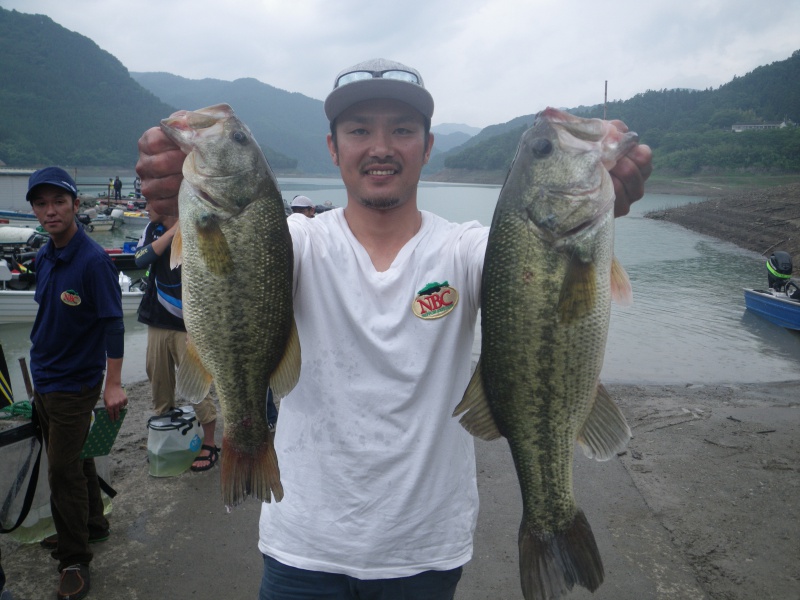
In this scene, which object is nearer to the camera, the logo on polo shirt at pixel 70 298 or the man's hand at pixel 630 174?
the man's hand at pixel 630 174

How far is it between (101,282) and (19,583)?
2.03 m

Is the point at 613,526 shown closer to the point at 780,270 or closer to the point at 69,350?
the point at 69,350

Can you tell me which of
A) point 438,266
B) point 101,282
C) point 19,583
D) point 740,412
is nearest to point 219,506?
point 19,583

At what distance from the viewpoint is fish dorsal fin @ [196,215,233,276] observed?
203 centimetres

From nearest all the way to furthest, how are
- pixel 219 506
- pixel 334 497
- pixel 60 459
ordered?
pixel 334 497 < pixel 60 459 < pixel 219 506

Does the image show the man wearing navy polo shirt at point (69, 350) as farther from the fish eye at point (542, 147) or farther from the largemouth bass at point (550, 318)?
the fish eye at point (542, 147)

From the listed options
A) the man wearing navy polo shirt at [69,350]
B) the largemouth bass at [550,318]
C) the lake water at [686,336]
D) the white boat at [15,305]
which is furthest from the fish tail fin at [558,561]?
the white boat at [15,305]

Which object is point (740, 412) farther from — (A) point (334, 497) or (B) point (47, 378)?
(B) point (47, 378)

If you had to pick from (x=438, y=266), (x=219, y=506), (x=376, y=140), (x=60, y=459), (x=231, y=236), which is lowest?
(x=219, y=506)

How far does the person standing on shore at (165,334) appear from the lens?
495 centimetres

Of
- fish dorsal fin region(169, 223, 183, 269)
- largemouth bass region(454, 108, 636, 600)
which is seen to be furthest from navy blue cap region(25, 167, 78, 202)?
Result: largemouth bass region(454, 108, 636, 600)

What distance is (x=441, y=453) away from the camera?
201cm

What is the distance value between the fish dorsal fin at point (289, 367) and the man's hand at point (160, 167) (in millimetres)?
721

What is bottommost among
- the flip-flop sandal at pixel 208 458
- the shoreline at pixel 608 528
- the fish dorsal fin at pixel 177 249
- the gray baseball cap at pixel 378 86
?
the shoreline at pixel 608 528
